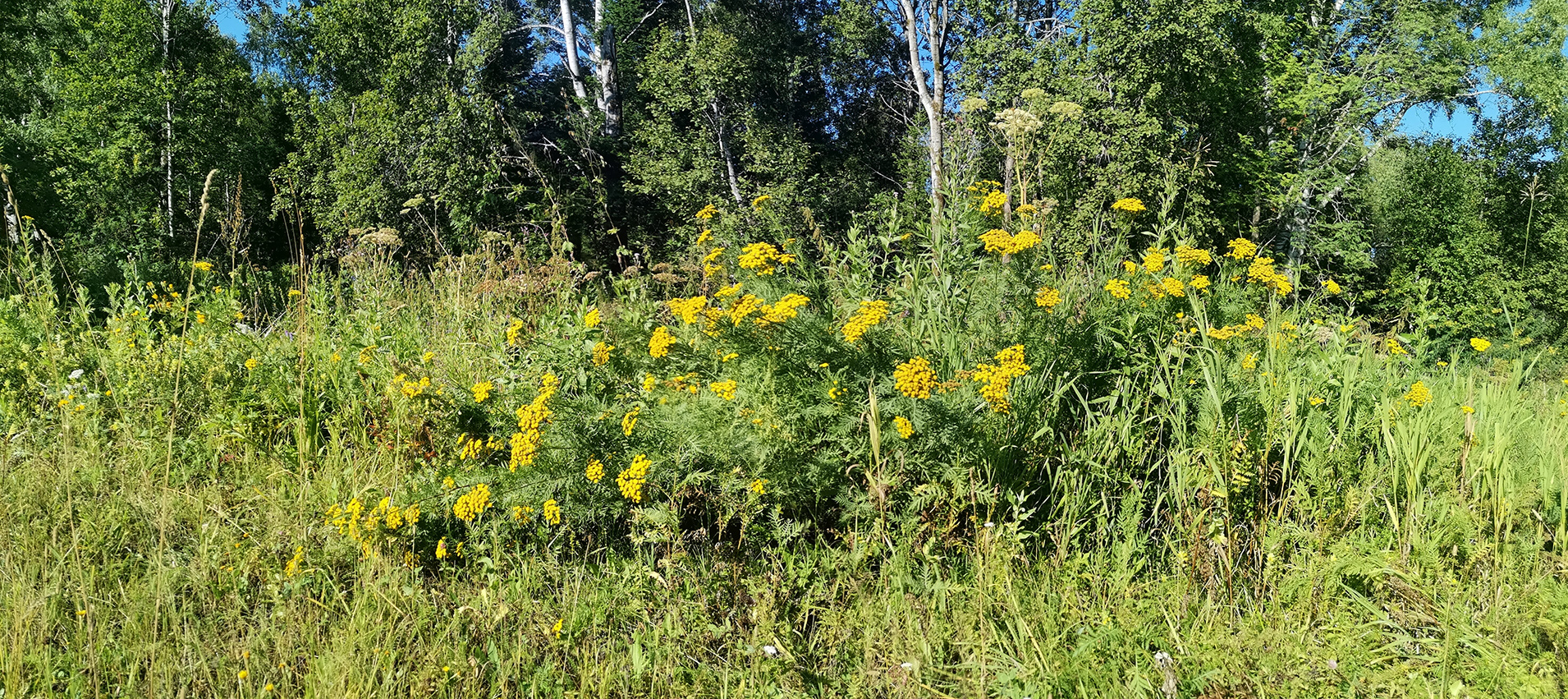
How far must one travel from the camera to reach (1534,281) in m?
21.6

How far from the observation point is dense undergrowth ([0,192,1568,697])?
70.8 inches

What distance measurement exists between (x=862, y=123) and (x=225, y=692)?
20.5 metres

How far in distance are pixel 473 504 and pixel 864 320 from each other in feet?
3.49

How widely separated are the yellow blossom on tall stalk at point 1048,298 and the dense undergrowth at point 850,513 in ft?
0.12

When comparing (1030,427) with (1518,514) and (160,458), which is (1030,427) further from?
(160,458)

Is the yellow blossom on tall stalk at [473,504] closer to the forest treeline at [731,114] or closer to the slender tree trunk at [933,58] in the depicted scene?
the forest treeline at [731,114]

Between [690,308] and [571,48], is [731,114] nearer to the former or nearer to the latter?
[571,48]

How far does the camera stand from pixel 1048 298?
7.80 feet

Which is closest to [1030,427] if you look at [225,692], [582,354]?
[582,354]

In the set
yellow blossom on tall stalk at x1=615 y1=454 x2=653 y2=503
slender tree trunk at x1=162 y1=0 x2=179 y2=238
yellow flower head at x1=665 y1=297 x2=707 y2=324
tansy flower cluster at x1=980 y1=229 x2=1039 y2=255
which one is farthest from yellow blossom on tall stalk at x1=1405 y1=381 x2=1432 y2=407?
slender tree trunk at x1=162 y1=0 x2=179 y2=238

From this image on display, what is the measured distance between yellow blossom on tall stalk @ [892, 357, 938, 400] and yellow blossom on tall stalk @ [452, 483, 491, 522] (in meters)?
1.05

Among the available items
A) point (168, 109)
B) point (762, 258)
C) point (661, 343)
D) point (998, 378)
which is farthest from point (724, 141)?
point (998, 378)

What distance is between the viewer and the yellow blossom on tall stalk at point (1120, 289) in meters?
2.48

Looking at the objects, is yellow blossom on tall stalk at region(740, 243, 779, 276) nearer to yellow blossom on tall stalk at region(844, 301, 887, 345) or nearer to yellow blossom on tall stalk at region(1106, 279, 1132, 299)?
yellow blossom on tall stalk at region(844, 301, 887, 345)
